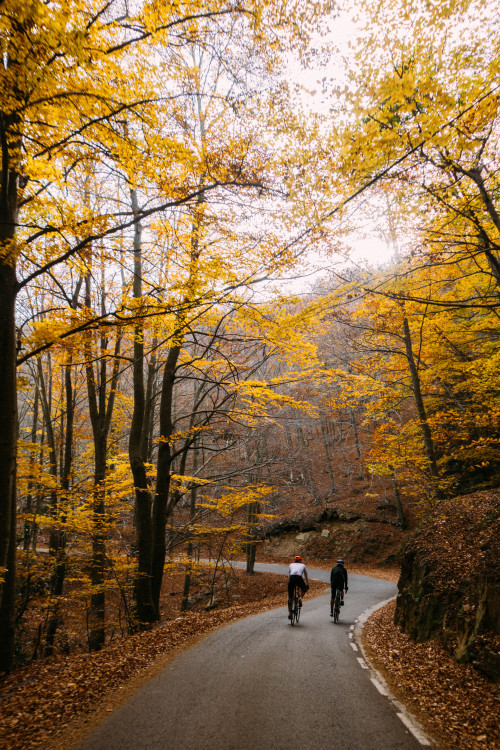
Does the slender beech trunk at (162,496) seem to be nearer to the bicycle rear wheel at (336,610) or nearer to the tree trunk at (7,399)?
the tree trunk at (7,399)

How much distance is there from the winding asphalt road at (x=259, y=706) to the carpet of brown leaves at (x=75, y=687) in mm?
294

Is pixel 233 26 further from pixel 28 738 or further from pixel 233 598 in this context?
pixel 233 598

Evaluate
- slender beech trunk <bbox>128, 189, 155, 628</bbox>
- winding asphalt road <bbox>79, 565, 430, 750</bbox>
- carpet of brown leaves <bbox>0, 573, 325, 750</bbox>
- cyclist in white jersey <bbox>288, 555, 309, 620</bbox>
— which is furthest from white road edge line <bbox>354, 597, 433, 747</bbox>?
slender beech trunk <bbox>128, 189, 155, 628</bbox>

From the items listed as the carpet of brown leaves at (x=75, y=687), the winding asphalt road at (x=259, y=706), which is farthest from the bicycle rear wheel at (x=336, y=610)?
the carpet of brown leaves at (x=75, y=687)

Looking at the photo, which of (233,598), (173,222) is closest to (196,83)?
(173,222)

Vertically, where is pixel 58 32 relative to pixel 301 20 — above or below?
below

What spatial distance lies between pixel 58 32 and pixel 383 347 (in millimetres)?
12334

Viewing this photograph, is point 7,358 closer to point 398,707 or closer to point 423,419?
point 398,707

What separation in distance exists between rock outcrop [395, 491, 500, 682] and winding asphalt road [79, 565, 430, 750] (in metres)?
1.46

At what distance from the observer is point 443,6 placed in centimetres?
396

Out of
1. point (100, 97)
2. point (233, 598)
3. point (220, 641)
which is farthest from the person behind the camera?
point (233, 598)

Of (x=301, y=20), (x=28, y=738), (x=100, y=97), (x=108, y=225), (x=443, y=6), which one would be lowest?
(x=28, y=738)

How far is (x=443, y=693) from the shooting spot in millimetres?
4477

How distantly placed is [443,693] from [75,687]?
4777 millimetres
